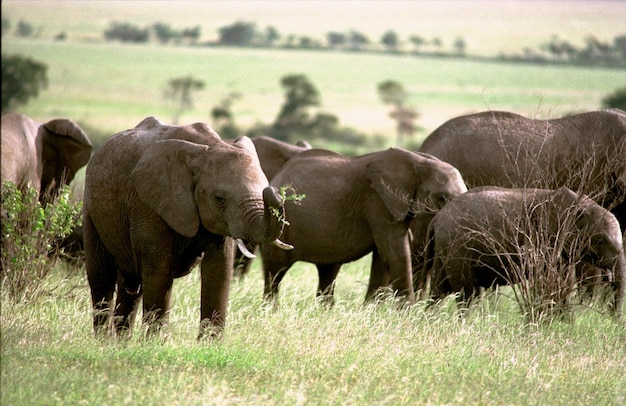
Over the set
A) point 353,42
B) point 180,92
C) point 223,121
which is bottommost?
point 223,121

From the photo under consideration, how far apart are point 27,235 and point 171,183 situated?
2.03 meters

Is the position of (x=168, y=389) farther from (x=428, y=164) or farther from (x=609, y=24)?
(x=609, y=24)

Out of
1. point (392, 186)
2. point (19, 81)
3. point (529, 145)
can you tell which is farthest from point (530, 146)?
point (19, 81)

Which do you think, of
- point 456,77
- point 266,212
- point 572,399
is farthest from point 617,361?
point 456,77

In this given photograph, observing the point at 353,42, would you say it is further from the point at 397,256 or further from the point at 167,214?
the point at 167,214

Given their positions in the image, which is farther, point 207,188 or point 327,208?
point 327,208

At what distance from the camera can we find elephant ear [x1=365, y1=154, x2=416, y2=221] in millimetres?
10164

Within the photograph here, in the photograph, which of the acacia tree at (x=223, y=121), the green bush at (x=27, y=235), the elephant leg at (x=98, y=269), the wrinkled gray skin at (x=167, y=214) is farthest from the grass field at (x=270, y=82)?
the wrinkled gray skin at (x=167, y=214)

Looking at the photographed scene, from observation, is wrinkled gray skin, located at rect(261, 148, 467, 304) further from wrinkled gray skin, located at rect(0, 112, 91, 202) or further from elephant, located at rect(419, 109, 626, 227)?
wrinkled gray skin, located at rect(0, 112, 91, 202)

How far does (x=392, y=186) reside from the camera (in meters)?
10.2

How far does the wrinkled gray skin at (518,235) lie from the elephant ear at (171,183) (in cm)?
Answer: 279

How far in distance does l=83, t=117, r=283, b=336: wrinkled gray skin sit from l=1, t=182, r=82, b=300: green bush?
0.87m

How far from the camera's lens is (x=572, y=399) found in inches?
273

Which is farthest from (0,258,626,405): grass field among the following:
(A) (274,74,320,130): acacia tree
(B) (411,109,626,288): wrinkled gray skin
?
(A) (274,74,320,130): acacia tree
